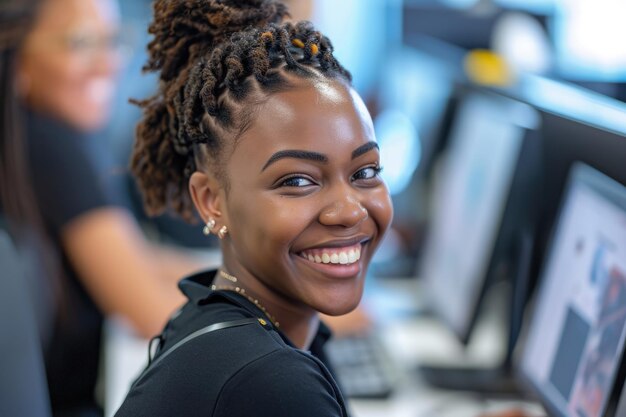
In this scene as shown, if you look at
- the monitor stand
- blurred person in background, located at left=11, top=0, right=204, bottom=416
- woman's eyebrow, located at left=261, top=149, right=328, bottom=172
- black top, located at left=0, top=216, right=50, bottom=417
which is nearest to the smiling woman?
woman's eyebrow, located at left=261, top=149, right=328, bottom=172

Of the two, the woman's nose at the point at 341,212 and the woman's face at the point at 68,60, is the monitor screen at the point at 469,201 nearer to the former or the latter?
the woman's nose at the point at 341,212

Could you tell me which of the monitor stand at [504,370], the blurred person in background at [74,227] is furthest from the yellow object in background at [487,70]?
the blurred person in background at [74,227]

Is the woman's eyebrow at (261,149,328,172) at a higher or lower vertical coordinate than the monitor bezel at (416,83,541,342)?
higher

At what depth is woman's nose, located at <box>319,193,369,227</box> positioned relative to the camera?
39.9 inches

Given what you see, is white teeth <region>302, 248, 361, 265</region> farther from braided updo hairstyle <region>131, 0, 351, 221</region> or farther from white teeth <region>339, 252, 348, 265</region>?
braided updo hairstyle <region>131, 0, 351, 221</region>

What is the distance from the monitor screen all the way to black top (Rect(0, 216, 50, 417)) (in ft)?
2.60

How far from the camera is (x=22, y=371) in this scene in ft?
4.35

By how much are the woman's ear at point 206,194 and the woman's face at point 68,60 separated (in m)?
1.06

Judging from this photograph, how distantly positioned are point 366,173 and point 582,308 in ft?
1.29

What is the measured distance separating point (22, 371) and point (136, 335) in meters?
0.71

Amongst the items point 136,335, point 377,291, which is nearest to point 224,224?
point 136,335

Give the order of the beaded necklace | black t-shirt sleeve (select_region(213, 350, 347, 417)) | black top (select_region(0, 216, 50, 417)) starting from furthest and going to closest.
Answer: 1. black top (select_region(0, 216, 50, 417))
2. the beaded necklace
3. black t-shirt sleeve (select_region(213, 350, 347, 417))

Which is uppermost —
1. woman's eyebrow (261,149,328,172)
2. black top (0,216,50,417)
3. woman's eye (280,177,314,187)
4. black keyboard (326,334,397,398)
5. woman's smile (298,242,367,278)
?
woman's eyebrow (261,149,328,172)

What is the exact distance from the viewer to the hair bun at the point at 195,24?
1116 mm
